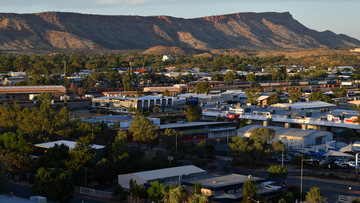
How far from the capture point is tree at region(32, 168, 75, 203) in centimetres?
2892

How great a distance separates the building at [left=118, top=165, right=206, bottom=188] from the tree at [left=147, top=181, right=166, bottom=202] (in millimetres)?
1986

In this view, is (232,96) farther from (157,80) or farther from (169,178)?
(169,178)

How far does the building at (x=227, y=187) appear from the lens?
29094 millimetres

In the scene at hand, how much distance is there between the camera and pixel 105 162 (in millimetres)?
35500

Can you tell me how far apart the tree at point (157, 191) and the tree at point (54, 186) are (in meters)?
5.04

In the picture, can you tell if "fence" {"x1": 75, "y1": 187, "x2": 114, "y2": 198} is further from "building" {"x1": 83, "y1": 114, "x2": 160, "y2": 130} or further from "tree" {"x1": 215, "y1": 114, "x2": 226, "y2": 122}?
"tree" {"x1": 215, "y1": 114, "x2": 226, "y2": 122}

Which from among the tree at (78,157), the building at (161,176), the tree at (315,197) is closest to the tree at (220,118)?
the building at (161,176)

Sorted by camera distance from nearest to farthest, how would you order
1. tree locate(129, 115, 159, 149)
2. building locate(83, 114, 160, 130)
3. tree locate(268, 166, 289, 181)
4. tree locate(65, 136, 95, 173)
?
tree locate(268, 166, 289, 181)
tree locate(65, 136, 95, 173)
tree locate(129, 115, 159, 149)
building locate(83, 114, 160, 130)

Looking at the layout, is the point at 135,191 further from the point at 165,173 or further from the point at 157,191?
the point at 165,173

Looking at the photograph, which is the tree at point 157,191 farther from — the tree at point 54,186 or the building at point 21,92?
the building at point 21,92

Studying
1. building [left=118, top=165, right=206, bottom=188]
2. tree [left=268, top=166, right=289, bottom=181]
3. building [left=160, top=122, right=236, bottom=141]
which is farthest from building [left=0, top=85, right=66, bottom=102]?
tree [left=268, top=166, right=289, bottom=181]

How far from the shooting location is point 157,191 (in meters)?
29.0

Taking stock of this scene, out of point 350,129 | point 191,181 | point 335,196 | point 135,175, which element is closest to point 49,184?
point 135,175

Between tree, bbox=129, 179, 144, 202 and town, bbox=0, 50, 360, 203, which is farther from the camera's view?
town, bbox=0, 50, 360, 203
